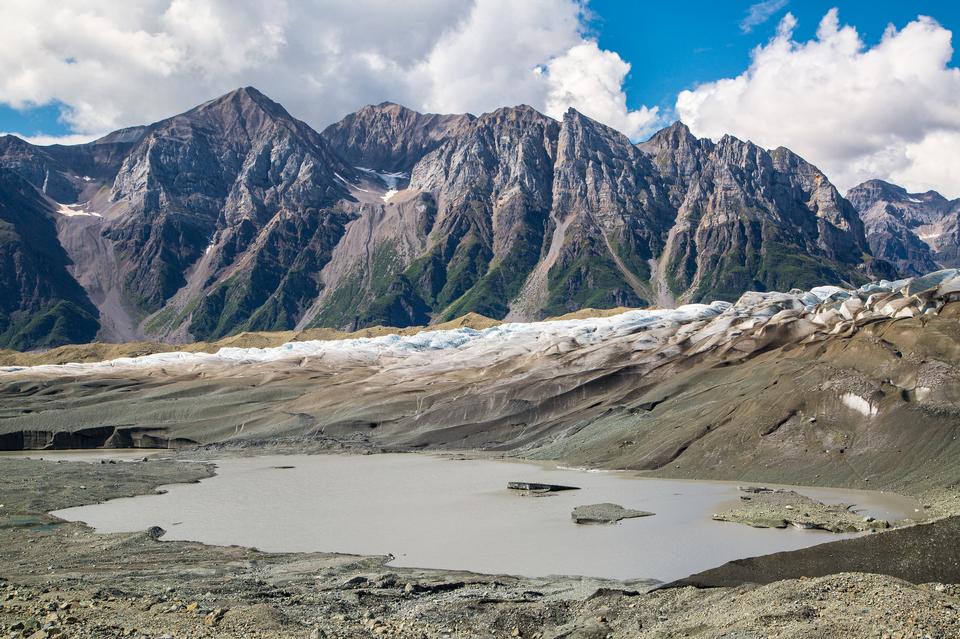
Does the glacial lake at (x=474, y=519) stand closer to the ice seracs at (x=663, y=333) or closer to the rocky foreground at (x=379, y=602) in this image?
the rocky foreground at (x=379, y=602)

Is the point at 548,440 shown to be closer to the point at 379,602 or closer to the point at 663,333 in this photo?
the point at 663,333

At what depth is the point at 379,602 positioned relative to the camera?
19281mm

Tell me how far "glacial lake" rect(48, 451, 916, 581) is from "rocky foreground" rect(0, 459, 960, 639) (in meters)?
2.65

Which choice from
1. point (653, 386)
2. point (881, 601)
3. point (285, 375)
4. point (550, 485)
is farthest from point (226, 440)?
point (881, 601)

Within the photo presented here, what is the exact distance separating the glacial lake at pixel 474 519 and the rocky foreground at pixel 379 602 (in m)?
2.65

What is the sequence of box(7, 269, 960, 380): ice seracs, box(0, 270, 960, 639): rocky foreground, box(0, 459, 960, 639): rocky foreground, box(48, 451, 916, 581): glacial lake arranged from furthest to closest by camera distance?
A: box(7, 269, 960, 380): ice seracs, box(48, 451, 916, 581): glacial lake, box(0, 270, 960, 639): rocky foreground, box(0, 459, 960, 639): rocky foreground

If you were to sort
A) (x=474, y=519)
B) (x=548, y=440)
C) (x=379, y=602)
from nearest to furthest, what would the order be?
1. (x=379, y=602)
2. (x=474, y=519)
3. (x=548, y=440)

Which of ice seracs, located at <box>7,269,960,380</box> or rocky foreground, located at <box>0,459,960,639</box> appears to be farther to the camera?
ice seracs, located at <box>7,269,960,380</box>

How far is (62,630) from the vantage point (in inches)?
584

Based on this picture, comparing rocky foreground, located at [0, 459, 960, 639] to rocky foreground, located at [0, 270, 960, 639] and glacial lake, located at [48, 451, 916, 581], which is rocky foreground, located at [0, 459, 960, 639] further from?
glacial lake, located at [48, 451, 916, 581]

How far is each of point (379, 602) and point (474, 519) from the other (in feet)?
46.9

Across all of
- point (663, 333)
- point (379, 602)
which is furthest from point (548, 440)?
point (379, 602)

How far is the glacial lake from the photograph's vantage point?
81.9 ft

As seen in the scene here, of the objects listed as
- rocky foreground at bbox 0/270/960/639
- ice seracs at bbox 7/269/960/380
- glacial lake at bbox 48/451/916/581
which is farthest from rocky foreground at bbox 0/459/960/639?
ice seracs at bbox 7/269/960/380
